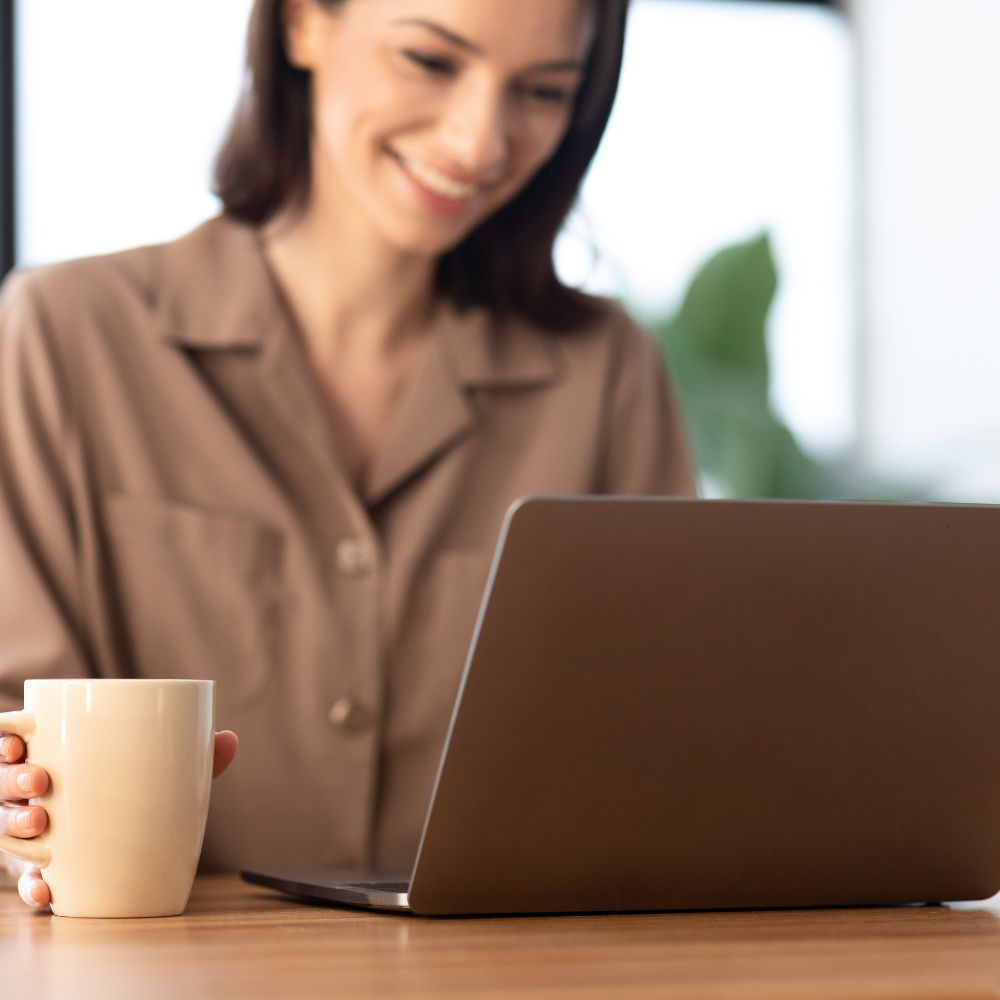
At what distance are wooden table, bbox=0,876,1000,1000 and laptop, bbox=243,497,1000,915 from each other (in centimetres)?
3

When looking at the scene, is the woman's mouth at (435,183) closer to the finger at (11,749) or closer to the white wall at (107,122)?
the finger at (11,749)

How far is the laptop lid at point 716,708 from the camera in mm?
756

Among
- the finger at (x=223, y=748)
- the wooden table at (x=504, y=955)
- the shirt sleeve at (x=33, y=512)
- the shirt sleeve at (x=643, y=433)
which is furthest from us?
the shirt sleeve at (x=643, y=433)

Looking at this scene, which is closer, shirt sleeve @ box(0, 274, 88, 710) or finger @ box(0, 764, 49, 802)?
finger @ box(0, 764, 49, 802)

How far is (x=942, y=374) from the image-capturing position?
4.05 m

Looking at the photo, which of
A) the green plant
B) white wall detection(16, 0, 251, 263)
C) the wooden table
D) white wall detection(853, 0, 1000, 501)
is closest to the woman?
the wooden table

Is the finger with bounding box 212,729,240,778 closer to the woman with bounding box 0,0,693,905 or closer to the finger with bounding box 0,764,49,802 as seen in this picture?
the finger with bounding box 0,764,49,802

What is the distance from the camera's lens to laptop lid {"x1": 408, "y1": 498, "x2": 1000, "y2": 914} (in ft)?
2.48

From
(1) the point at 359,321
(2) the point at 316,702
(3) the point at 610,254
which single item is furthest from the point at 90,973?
(3) the point at 610,254

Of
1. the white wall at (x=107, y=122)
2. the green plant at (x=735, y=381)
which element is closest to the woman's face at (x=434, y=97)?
the white wall at (x=107, y=122)

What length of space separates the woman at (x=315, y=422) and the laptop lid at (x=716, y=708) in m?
0.70

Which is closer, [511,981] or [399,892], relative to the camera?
[511,981]

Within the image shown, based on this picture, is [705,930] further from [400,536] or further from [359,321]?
[359,321]

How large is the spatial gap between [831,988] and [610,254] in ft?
11.0
